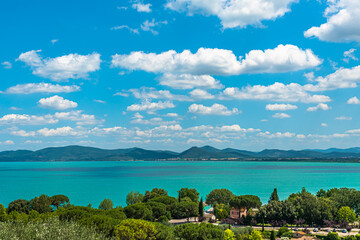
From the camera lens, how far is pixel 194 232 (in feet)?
132

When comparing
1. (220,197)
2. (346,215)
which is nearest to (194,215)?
(220,197)

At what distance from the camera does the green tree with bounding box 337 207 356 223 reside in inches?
2463

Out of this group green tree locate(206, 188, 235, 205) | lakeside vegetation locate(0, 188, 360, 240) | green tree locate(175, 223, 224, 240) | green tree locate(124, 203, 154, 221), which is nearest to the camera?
lakeside vegetation locate(0, 188, 360, 240)

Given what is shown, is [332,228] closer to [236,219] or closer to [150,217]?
[236,219]

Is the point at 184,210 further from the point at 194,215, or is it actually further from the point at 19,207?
the point at 19,207

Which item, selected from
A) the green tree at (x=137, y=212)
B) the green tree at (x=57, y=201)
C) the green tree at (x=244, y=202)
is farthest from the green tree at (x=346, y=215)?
the green tree at (x=57, y=201)

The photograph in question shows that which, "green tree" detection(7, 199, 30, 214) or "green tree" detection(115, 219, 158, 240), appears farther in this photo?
"green tree" detection(7, 199, 30, 214)

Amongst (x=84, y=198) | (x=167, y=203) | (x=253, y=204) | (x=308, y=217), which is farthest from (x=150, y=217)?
(x=84, y=198)

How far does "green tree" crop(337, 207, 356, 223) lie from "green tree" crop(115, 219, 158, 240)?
44.3 metres

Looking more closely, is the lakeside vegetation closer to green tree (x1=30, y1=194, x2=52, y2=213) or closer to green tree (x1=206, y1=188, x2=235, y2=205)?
green tree (x1=30, y1=194, x2=52, y2=213)

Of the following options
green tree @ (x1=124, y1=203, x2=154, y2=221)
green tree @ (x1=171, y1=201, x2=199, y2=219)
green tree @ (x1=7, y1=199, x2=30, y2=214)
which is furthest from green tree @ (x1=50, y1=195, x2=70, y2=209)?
green tree @ (x1=171, y1=201, x2=199, y2=219)

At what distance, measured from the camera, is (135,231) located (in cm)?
3672

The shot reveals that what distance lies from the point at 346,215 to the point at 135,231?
4720 centimetres

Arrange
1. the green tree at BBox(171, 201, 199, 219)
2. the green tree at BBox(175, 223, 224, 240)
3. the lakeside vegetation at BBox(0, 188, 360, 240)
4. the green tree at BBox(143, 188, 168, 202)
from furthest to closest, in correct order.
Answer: the green tree at BBox(143, 188, 168, 202) → the green tree at BBox(171, 201, 199, 219) → the green tree at BBox(175, 223, 224, 240) → the lakeside vegetation at BBox(0, 188, 360, 240)
